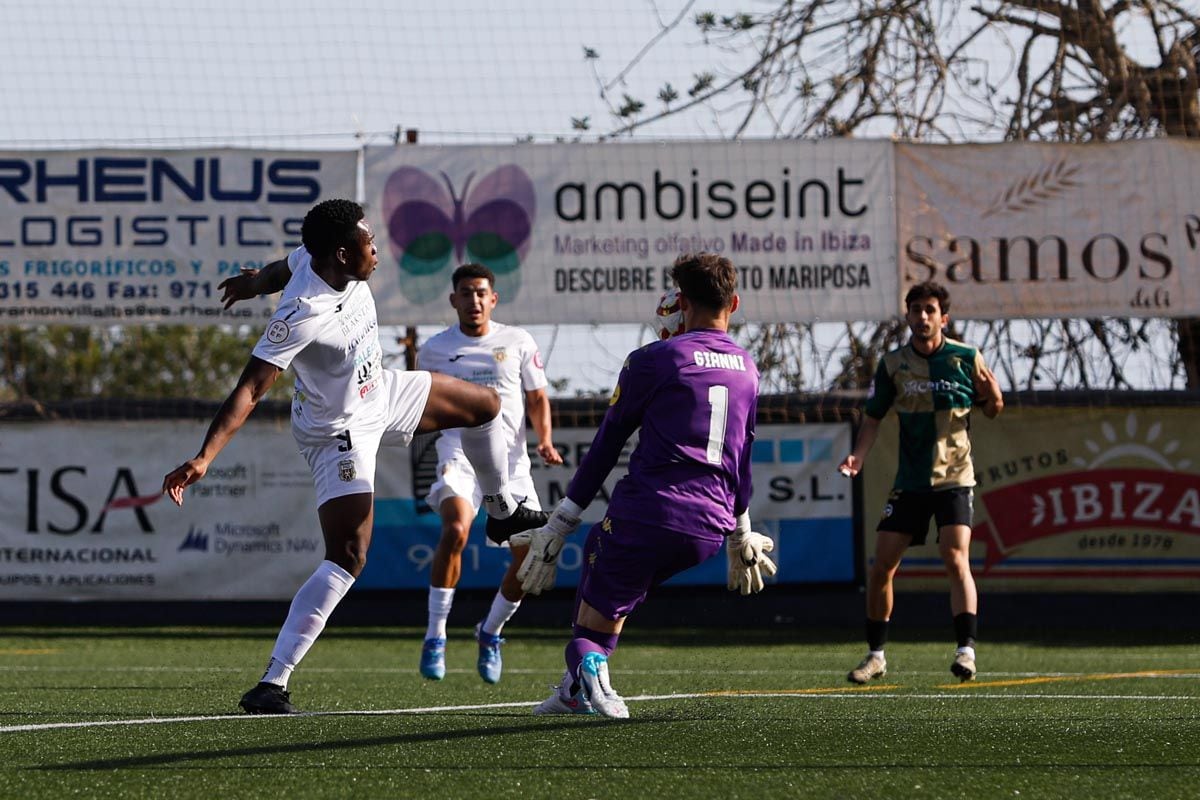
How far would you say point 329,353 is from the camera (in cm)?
676

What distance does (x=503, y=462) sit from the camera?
796 centimetres

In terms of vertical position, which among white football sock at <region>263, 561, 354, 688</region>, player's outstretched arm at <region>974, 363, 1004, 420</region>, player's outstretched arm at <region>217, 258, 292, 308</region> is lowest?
white football sock at <region>263, 561, 354, 688</region>

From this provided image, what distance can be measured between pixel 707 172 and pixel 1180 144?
13.5ft

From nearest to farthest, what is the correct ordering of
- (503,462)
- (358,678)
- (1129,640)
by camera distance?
(503,462) → (358,678) → (1129,640)

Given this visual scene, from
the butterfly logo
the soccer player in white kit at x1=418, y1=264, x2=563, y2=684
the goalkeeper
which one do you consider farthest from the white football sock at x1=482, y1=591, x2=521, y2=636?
the butterfly logo

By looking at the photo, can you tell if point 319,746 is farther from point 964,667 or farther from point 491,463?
point 964,667

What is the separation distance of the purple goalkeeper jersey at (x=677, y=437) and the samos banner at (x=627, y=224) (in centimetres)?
911

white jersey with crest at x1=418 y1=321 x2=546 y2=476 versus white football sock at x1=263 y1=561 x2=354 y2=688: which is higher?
white jersey with crest at x1=418 y1=321 x2=546 y2=476

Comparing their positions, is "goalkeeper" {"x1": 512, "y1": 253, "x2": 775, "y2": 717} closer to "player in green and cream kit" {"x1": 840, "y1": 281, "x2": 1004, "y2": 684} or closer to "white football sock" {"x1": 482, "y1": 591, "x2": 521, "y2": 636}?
"white football sock" {"x1": 482, "y1": 591, "x2": 521, "y2": 636}

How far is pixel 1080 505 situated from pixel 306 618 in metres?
9.57

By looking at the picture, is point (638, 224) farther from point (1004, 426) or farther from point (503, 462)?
point (503, 462)

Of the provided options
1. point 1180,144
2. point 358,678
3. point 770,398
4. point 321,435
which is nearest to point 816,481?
point 770,398

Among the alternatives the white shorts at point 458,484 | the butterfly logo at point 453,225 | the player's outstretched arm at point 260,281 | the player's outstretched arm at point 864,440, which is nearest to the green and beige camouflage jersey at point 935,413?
the player's outstretched arm at point 864,440

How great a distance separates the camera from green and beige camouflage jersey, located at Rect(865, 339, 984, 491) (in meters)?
9.38
